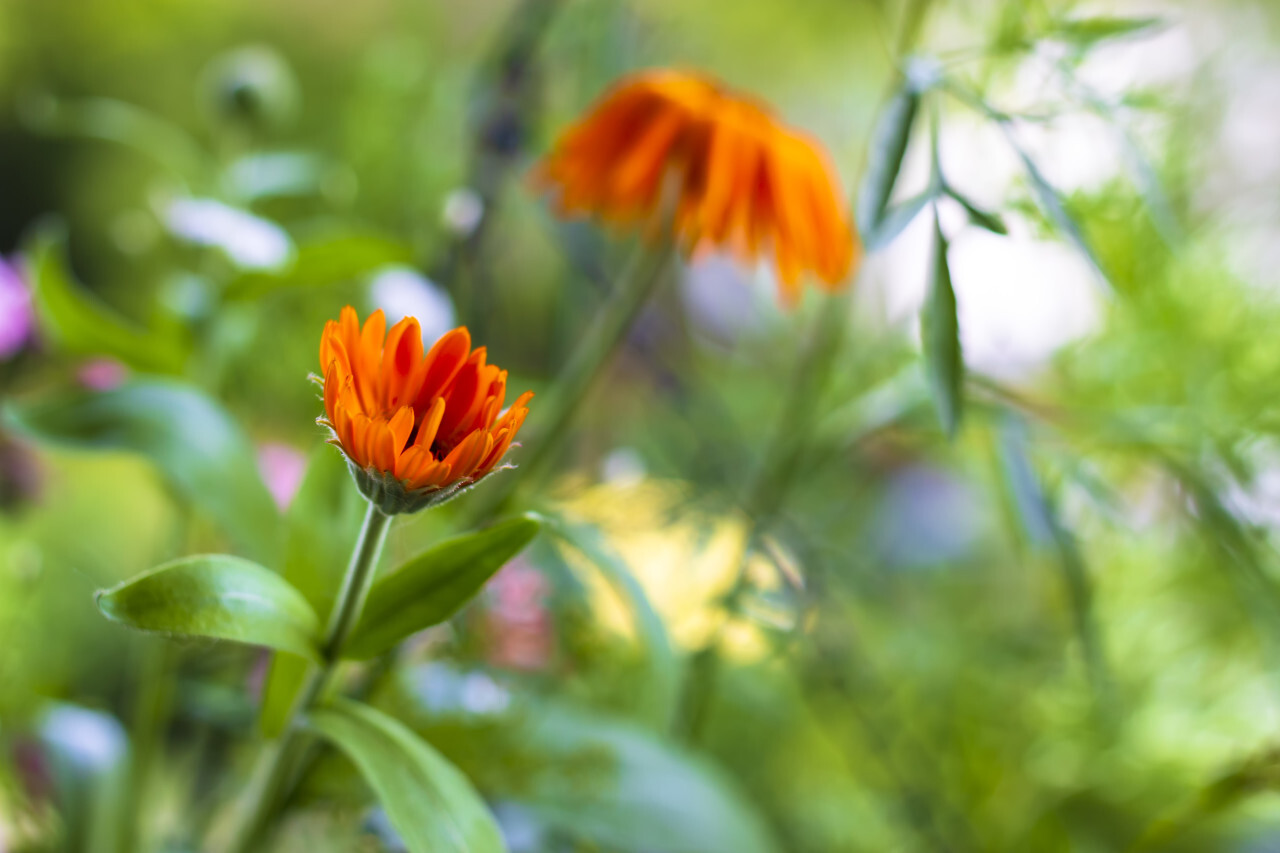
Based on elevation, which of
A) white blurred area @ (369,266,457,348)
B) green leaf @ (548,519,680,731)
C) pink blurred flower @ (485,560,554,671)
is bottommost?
pink blurred flower @ (485,560,554,671)

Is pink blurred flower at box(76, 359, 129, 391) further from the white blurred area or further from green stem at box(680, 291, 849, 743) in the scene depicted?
green stem at box(680, 291, 849, 743)

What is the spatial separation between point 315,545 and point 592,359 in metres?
0.08

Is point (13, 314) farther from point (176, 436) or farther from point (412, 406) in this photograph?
point (412, 406)

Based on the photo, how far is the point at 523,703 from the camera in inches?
9.1

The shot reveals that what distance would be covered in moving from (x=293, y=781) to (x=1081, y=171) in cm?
33

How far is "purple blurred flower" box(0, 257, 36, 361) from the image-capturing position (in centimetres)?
29

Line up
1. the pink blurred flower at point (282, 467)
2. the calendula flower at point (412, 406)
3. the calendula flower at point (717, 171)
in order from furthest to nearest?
the pink blurred flower at point (282, 467)
the calendula flower at point (717, 171)
the calendula flower at point (412, 406)

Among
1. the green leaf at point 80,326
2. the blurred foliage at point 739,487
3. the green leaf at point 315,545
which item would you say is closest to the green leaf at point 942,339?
the blurred foliage at point 739,487

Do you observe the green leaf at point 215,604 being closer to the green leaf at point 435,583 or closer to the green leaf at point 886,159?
the green leaf at point 435,583

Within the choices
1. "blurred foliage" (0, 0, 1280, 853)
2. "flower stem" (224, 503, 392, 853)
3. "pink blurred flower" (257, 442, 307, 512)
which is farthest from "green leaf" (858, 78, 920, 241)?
"pink blurred flower" (257, 442, 307, 512)

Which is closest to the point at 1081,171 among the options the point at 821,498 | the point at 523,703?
the point at 821,498

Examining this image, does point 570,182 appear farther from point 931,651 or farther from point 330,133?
point 330,133

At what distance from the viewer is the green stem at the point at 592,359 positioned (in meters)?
0.22

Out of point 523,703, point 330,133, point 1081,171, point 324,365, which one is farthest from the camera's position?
point 330,133
